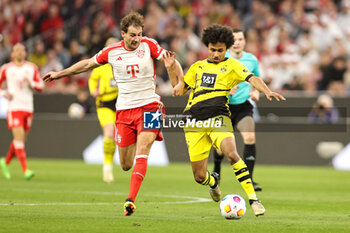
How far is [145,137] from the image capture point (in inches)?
372

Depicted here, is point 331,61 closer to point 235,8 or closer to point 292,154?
point 292,154

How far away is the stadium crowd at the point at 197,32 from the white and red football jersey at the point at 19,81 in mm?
6735

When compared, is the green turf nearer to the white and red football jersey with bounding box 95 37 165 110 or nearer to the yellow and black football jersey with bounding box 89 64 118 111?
the white and red football jersey with bounding box 95 37 165 110

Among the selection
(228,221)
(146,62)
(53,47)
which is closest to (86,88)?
(53,47)

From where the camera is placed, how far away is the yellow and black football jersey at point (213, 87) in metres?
9.22

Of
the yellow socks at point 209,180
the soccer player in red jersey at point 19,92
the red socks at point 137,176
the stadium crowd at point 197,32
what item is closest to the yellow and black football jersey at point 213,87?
the red socks at point 137,176

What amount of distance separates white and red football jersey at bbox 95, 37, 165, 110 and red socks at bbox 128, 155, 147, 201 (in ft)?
2.75

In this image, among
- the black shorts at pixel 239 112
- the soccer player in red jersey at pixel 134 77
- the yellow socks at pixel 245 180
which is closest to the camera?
the yellow socks at pixel 245 180

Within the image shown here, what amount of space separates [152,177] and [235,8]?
33.6ft

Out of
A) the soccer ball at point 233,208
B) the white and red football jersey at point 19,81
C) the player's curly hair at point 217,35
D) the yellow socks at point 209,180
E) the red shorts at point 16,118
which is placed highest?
the player's curly hair at point 217,35

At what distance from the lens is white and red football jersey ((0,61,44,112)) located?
1543cm

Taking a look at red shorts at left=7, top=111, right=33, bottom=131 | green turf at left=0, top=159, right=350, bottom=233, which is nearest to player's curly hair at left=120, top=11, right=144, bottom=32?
green turf at left=0, top=159, right=350, bottom=233

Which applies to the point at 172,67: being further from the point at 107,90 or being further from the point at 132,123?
the point at 107,90

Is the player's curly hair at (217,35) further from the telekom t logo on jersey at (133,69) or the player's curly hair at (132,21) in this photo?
the telekom t logo on jersey at (133,69)
